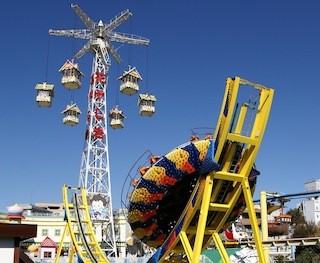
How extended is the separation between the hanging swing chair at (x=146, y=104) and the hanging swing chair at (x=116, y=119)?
356 cm

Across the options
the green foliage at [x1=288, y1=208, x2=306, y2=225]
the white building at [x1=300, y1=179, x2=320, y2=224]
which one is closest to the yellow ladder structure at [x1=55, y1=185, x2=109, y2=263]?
the green foliage at [x1=288, y1=208, x2=306, y2=225]

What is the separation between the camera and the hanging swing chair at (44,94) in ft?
141

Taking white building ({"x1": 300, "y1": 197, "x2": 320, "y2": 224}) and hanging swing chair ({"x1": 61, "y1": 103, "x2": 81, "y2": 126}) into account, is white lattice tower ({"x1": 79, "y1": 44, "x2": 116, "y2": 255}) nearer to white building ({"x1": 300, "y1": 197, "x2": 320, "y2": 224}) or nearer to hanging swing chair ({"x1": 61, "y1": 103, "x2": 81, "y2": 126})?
hanging swing chair ({"x1": 61, "y1": 103, "x2": 81, "y2": 126})

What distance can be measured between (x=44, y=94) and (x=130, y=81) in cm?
814

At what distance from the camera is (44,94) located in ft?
142

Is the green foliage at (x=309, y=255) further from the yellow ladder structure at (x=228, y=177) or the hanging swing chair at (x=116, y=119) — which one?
the hanging swing chair at (x=116, y=119)

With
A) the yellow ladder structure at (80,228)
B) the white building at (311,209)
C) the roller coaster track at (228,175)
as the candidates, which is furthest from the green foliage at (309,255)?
the white building at (311,209)

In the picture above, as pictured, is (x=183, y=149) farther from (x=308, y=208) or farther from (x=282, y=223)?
(x=308, y=208)

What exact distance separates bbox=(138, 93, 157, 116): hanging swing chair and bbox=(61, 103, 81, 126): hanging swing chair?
594cm

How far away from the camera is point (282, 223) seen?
51.9 metres

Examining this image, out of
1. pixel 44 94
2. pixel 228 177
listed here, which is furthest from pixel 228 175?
pixel 44 94

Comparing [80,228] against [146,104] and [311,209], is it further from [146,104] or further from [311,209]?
[311,209]

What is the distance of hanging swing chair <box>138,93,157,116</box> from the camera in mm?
45781

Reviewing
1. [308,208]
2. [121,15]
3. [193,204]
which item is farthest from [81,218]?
[308,208]
